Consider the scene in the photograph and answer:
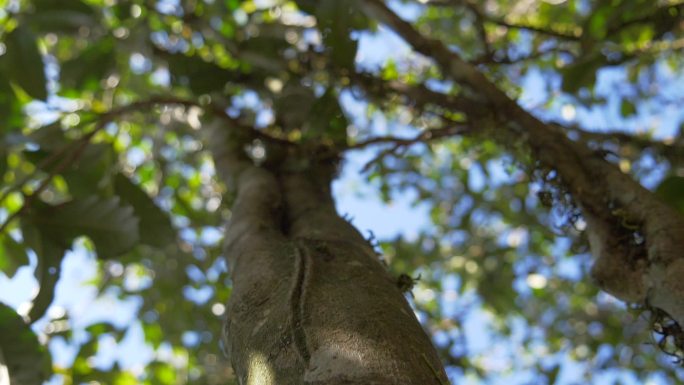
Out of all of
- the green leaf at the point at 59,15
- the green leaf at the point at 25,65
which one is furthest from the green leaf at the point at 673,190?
the green leaf at the point at 59,15

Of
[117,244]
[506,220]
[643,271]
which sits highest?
[506,220]

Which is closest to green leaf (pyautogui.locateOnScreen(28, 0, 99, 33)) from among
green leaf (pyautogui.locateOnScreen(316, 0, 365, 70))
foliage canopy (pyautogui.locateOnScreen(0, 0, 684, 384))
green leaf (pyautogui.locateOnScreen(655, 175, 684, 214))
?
foliage canopy (pyautogui.locateOnScreen(0, 0, 684, 384))

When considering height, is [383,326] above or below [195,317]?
below

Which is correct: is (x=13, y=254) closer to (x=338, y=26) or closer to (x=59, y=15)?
(x=59, y=15)

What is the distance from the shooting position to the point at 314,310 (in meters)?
1.27

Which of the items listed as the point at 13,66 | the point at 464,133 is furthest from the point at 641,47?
the point at 13,66

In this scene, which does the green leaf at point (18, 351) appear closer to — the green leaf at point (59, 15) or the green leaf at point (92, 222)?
the green leaf at point (92, 222)

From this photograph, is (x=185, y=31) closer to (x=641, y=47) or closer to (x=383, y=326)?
(x=641, y=47)

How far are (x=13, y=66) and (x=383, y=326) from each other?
2234 millimetres

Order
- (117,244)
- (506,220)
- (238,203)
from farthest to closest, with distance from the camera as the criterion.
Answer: (506,220) < (117,244) < (238,203)

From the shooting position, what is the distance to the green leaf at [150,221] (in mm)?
2744

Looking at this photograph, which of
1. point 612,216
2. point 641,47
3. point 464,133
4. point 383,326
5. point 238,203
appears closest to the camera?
point 383,326

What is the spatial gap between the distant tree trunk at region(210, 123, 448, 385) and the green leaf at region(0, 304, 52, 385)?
80 cm

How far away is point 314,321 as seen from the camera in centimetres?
123
